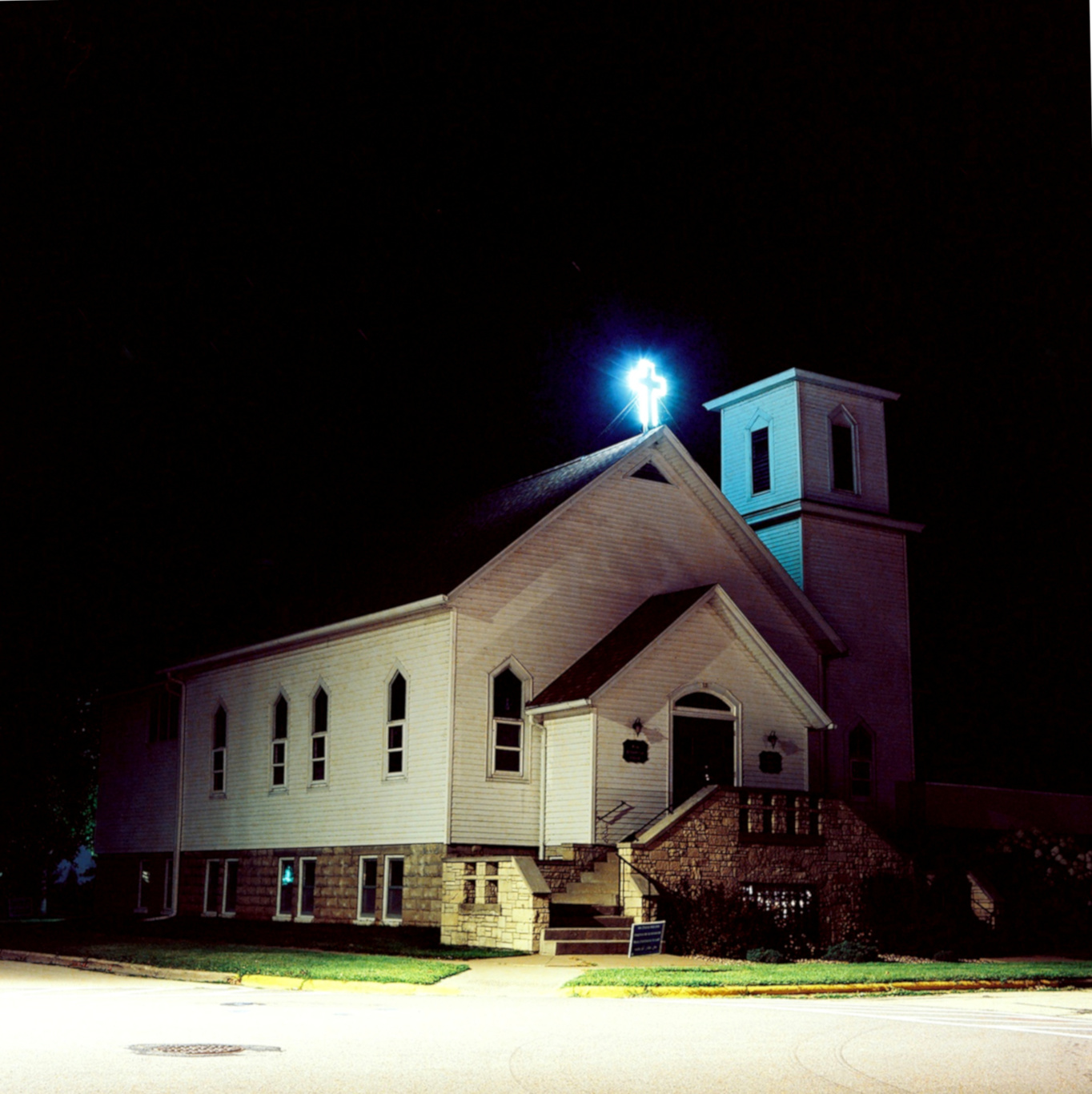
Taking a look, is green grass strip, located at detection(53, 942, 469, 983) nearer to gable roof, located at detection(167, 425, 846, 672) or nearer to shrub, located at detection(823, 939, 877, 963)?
shrub, located at detection(823, 939, 877, 963)

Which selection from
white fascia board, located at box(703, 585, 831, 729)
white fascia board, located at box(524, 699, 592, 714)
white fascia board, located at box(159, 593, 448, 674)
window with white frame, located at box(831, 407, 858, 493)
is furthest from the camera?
window with white frame, located at box(831, 407, 858, 493)

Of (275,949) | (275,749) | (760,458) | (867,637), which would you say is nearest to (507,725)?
(275,949)

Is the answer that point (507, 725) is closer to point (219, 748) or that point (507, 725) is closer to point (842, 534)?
point (219, 748)

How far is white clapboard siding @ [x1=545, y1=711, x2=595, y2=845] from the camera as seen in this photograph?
27.0m

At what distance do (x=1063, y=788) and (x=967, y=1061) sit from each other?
3736 centimetres

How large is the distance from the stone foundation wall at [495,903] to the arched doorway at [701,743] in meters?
4.79

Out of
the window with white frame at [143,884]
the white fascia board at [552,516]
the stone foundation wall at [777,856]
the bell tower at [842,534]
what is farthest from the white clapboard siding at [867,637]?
the window with white frame at [143,884]

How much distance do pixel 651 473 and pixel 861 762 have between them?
8.77 meters

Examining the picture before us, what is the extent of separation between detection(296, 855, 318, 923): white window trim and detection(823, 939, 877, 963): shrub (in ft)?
40.6

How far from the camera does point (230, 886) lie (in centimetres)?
3475

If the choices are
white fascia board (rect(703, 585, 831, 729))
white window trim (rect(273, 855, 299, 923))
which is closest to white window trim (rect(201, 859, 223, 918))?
white window trim (rect(273, 855, 299, 923))


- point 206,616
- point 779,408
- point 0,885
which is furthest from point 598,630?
point 0,885

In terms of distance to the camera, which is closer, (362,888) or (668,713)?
(668,713)

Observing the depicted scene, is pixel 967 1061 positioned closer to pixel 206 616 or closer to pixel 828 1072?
pixel 828 1072
